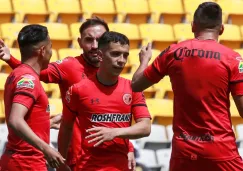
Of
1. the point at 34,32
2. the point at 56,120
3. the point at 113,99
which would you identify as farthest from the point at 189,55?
the point at 56,120

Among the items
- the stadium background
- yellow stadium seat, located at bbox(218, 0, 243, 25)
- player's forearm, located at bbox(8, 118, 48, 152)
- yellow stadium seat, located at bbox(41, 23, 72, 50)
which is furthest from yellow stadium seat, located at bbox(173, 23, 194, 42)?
player's forearm, located at bbox(8, 118, 48, 152)

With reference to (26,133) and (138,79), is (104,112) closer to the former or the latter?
(138,79)

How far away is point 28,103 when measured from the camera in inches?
209

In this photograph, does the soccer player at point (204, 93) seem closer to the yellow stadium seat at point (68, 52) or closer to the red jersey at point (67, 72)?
the red jersey at point (67, 72)

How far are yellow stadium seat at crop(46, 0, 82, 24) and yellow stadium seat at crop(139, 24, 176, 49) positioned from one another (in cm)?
99

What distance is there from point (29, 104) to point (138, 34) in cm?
620

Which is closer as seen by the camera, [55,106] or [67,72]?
[67,72]

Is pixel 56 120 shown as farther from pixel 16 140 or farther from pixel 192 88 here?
pixel 192 88

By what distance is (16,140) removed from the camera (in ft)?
18.1

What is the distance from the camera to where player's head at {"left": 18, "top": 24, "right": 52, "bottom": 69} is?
18.4 feet

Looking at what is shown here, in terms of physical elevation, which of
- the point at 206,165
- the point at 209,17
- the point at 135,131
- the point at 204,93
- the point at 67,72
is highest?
the point at 209,17

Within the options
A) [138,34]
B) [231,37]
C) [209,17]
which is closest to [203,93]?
[209,17]

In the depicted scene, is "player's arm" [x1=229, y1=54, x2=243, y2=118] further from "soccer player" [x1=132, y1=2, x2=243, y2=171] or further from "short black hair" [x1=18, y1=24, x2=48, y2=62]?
"short black hair" [x1=18, y1=24, x2=48, y2=62]

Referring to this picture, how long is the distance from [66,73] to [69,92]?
2.06ft
